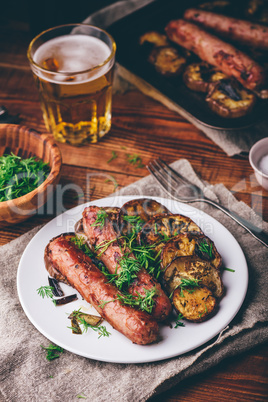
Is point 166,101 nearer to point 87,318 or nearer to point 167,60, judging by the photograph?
point 167,60

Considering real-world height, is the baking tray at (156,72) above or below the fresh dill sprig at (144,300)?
above

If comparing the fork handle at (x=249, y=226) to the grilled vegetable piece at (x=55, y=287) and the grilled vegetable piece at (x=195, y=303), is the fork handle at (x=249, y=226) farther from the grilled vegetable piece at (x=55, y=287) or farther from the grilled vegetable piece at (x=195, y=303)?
the grilled vegetable piece at (x=55, y=287)

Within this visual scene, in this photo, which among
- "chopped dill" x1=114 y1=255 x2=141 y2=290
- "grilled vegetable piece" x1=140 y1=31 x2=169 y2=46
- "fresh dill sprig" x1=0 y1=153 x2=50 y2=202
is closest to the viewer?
"chopped dill" x1=114 y1=255 x2=141 y2=290

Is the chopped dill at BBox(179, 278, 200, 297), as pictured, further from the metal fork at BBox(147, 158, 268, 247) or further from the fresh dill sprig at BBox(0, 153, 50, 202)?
the fresh dill sprig at BBox(0, 153, 50, 202)

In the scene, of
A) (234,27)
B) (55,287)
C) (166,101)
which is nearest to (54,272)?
(55,287)

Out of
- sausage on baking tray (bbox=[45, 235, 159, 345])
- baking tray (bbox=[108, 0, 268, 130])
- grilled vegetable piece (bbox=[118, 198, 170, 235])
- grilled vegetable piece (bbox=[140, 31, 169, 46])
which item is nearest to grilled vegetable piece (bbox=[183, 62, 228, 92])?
baking tray (bbox=[108, 0, 268, 130])

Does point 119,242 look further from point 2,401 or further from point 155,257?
point 2,401

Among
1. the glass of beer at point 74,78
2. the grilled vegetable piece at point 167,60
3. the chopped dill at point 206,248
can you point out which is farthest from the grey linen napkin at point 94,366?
the grilled vegetable piece at point 167,60

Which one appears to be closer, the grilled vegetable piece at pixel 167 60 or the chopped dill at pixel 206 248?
the chopped dill at pixel 206 248

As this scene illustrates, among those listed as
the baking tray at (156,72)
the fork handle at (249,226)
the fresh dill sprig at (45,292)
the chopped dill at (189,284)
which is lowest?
the fresh dill sprig at (45,292)
